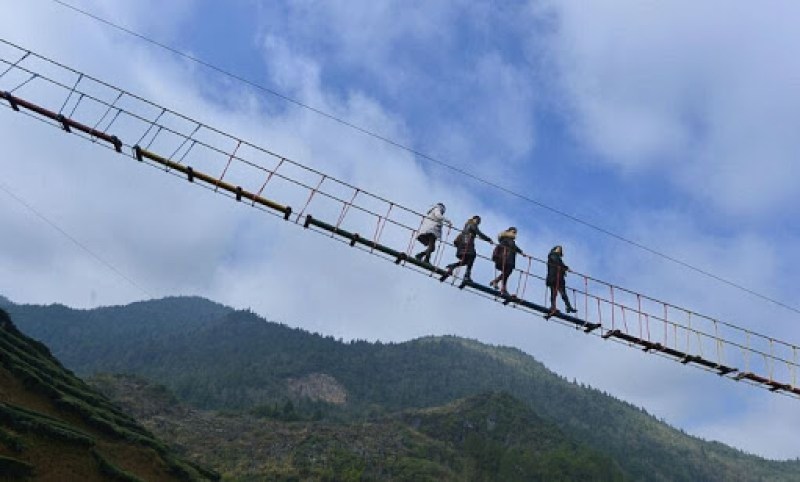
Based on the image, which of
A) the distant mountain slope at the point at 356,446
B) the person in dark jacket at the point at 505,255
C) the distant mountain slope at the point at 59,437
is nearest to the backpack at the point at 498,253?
the person in dark jacket at the point at 505,255

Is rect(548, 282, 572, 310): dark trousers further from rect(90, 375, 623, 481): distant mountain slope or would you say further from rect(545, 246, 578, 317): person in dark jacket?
rect(90, 375, 623, 481): distant mountain slope

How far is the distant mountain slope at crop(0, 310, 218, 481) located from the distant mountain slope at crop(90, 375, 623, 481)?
5521 cm

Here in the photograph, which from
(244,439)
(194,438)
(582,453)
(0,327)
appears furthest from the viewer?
(582,453)

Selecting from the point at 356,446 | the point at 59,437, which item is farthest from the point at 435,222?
the point at 356,446

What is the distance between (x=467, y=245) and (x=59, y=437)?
16.3m

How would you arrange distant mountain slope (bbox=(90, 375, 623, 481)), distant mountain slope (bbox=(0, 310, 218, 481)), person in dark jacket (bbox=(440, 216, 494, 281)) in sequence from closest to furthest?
person in dark jacket (bbox=(440, 216, 494, 281)) < distant mountain slope (bbox=(0, 310, 218, 481)) < distant mountain slope (bbox=(90, 375, 623, 481))

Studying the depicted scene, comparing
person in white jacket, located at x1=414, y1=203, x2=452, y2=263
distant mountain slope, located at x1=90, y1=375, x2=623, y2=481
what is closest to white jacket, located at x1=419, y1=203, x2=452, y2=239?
person in white jacket, located at x1=414, y1=203, x2=452, y2=263

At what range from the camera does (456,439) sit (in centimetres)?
14912

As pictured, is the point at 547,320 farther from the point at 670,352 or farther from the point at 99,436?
the point at 99,436

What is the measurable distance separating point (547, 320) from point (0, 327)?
103 ft

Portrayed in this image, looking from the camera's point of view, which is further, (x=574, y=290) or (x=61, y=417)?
(x=61, y=417)

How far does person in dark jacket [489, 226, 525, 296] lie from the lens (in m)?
18.8

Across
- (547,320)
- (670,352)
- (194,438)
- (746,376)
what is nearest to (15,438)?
(547,320)

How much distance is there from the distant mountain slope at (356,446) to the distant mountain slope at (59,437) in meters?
55.2
